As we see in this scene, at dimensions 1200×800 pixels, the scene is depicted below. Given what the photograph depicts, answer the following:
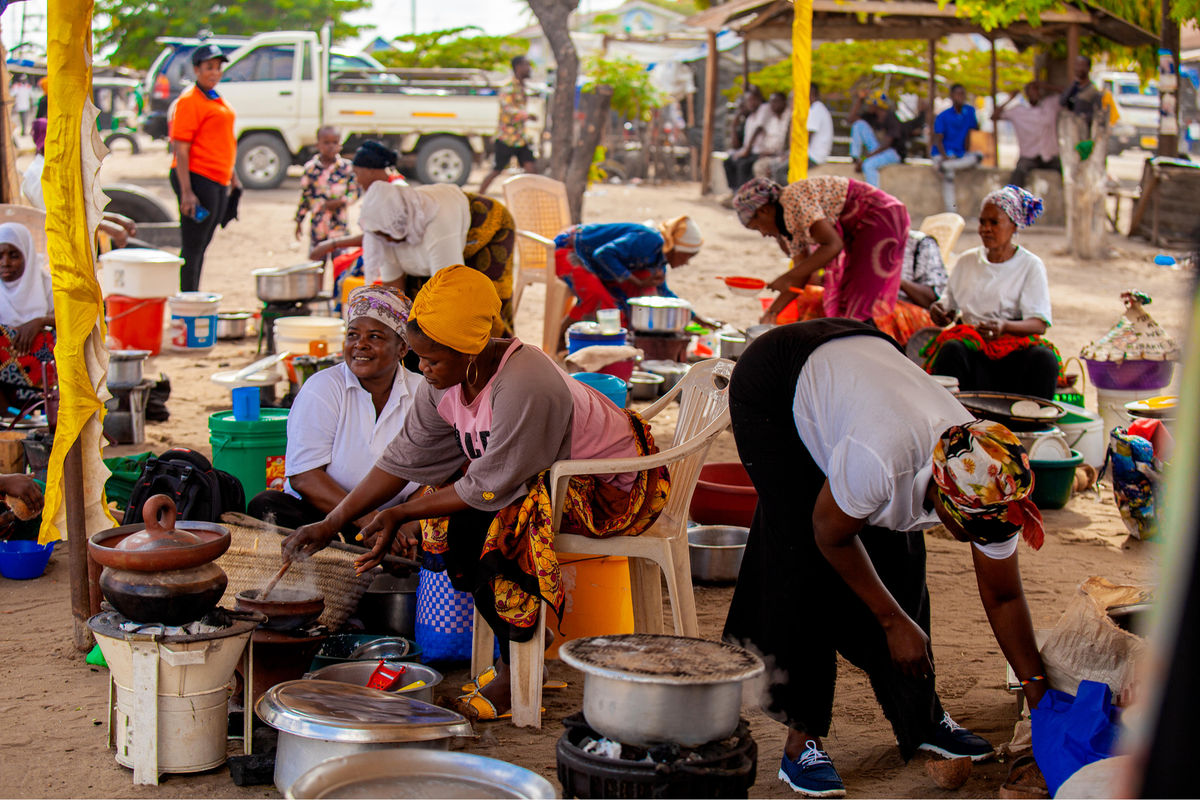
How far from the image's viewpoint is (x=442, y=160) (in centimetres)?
1756

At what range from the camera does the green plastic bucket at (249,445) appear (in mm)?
4496

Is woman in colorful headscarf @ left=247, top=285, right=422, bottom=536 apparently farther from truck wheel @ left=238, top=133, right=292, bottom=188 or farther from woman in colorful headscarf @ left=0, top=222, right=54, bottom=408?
truck wheel @ left=238, top=133, right=292, bottom=188

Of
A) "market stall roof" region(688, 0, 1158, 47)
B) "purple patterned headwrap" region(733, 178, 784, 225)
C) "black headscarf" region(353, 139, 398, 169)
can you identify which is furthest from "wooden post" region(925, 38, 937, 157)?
"black headscarf" region(353, 139, 398, 169)

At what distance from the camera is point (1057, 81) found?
14.9 meters

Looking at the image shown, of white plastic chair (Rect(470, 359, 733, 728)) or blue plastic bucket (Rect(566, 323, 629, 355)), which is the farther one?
blue plastic bucket (Rect(566, 323, 629, 355))

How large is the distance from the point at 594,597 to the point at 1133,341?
363 centimetres

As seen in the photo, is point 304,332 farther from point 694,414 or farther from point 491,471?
point 491,471

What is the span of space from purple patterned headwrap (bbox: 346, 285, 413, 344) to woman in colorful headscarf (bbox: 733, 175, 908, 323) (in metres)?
2.13

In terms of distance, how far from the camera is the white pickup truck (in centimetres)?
1666

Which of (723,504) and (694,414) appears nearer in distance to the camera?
(694,414)

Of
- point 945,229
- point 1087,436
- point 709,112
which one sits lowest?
point 1087,436

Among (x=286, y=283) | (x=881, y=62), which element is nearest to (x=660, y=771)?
(x=286, y=283)

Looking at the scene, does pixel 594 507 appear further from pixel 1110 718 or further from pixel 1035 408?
pixel 1035 408

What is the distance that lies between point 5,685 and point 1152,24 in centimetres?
1281
